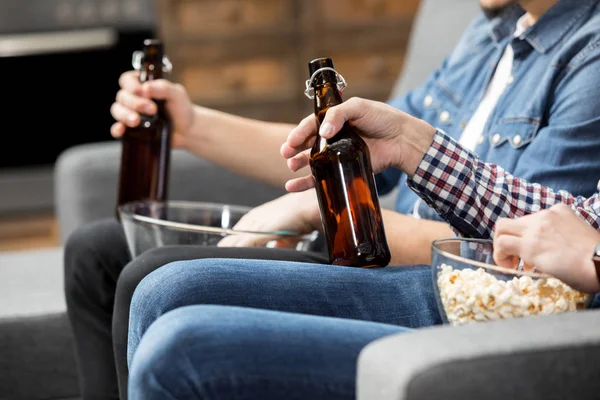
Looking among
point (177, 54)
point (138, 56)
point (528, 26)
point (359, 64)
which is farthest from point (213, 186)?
point (359, 64)

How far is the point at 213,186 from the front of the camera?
6.21 feet

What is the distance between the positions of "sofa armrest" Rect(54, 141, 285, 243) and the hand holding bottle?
0.38 m

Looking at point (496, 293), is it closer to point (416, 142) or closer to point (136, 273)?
point (416, 142)

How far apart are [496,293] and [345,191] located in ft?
0.79

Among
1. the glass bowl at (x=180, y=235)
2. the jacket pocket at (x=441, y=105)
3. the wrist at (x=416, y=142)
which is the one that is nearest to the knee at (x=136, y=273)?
the glass bowl at (x=180, y=235)

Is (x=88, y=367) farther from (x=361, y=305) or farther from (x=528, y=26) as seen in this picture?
(x=528, y=26)

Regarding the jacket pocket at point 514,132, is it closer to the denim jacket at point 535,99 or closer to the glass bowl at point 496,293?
the denim jacket at point 535,99

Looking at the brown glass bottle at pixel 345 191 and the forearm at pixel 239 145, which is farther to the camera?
the forearm at pixel 239 145

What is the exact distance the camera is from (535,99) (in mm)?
1272

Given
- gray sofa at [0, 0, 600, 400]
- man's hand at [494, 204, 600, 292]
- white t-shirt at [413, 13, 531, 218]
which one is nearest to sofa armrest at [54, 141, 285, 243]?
gray sofa at [0, 0, 600, 400]

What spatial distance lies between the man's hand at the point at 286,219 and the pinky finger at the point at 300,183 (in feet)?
0.43

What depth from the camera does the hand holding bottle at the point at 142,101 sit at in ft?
4.71

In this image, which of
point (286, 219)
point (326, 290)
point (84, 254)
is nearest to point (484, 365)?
point (326, 290)

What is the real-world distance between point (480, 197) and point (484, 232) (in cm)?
5
